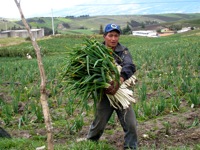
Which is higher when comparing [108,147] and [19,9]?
[19,9]

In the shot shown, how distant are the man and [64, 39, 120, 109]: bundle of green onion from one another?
5.1 inches

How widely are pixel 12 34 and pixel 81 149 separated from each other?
235 feet

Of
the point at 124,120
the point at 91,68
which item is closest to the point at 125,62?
the point at 91,68

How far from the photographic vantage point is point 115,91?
379cm

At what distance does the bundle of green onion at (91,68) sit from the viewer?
3701 millimetres

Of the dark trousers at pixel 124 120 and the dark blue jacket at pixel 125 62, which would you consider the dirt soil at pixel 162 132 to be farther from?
the dark blue jacket at pixel 125 62

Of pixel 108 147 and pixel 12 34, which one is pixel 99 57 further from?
pixel 12 34

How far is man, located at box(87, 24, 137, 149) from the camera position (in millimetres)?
3879

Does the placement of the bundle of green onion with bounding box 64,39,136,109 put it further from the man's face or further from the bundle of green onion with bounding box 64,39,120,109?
the man's face

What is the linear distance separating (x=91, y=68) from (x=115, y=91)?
1.25ft

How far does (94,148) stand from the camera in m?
4.05

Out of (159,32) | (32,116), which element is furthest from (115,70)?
Result: (159,32)

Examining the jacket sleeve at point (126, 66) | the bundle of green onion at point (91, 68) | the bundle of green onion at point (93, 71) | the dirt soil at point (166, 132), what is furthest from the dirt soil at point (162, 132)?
the bundle of green onion at point (91, 68)

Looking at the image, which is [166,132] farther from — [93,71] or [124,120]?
[93,71]
